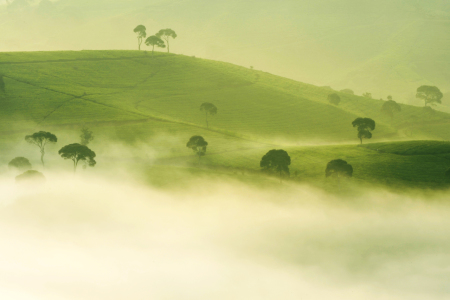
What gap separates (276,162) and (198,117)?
212 feet

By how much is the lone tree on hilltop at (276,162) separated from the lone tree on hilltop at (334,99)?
9199cm

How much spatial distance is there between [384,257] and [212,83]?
425ft

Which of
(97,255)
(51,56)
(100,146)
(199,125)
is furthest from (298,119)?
(51,56)

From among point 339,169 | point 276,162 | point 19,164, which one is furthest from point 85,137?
point 339,169

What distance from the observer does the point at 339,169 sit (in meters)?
104

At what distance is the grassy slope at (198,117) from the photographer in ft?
384

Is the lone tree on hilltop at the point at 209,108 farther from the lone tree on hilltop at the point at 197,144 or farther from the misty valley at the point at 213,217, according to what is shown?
the lone tree on hilltop at the point at 197,144

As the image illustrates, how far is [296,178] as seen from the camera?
4279 inches

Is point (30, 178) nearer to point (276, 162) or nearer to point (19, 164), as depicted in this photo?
point (19, 164)

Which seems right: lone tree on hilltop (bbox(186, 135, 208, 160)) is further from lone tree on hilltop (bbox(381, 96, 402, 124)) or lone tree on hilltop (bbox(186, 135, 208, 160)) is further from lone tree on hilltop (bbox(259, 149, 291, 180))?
lone tree on hilltop (bbox(381, 96, 402, 124))

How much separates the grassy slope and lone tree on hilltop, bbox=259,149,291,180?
4.22 metres

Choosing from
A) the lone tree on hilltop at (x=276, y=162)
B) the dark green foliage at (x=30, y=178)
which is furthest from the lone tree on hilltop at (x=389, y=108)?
the dark green foliage at (x=30, y=178)

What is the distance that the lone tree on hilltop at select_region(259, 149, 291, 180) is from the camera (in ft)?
354

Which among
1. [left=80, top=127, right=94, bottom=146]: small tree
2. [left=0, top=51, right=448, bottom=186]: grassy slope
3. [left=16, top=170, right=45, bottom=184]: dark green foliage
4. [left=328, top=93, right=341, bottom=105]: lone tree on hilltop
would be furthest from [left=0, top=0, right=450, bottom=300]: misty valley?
[left=328, top=93, right=341, bottom=105]: lone tree on hilltop
